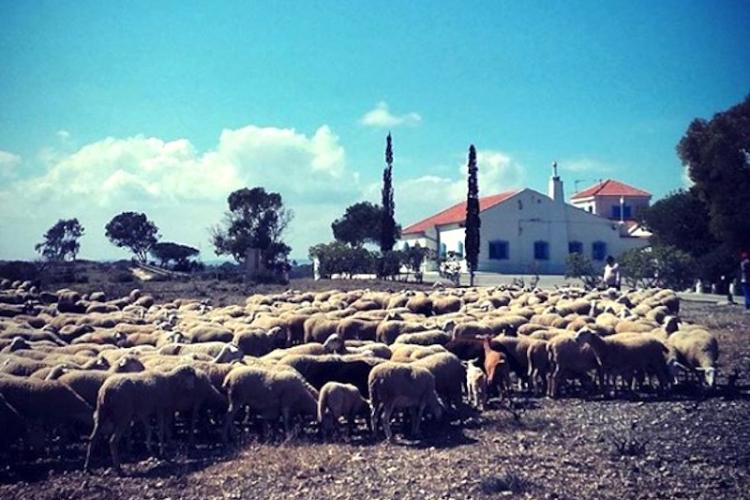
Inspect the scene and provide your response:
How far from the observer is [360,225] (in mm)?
82688

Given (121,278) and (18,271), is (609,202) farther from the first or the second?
(18,271)

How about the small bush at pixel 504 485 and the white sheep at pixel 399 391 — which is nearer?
the small bush at pixel 504 485

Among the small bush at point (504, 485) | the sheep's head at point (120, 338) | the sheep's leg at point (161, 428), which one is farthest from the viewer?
the sheep's head at point (120, 338)

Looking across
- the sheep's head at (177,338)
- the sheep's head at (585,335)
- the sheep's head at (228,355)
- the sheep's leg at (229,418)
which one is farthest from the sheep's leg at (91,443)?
the sheep's head at (585,335)

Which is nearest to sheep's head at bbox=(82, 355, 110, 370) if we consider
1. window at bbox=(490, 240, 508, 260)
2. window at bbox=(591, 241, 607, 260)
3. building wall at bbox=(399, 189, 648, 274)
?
building wall at bbox=(399, 189, 648, 274)

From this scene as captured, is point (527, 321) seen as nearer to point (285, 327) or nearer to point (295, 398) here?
point (285, 327)

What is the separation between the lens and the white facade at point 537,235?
6091 cm

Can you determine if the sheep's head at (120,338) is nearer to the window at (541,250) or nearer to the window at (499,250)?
the window at (499,250)

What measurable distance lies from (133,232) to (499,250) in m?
47.5

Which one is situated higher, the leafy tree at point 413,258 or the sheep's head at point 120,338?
the leafy tree at point 413,258

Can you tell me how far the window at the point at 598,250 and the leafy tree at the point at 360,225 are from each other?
26.0 meters

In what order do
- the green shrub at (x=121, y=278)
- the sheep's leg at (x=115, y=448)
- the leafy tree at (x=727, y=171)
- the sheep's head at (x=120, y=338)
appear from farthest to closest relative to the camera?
1. the green shrub at (x=121, y=278)
2. the leafy tree at (x=727, y=171)
3. the sheep's head at (x=120, y=338)
4. the sheep's leg at (x=115, y=448)

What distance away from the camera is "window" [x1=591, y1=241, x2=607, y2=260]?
63750 mm

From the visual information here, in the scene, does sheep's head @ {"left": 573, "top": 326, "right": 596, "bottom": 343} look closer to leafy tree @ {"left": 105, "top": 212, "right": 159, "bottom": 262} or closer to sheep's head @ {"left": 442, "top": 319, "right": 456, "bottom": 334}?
sheep's head @ {"left": 442, "top": 319, "right": 456, "bottom": 334}
